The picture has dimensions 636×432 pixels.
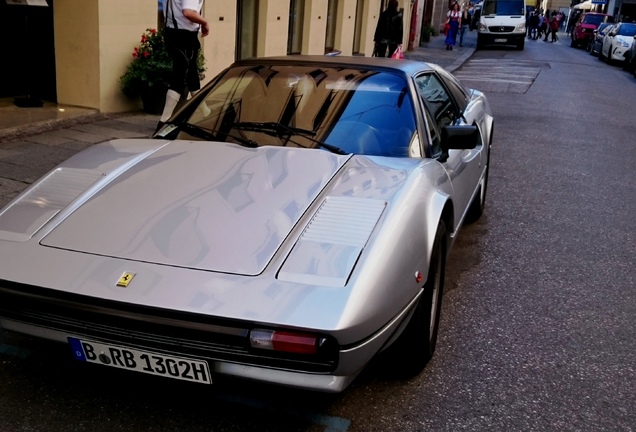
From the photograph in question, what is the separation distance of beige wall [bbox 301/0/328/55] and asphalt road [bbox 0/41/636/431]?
33.8 feet

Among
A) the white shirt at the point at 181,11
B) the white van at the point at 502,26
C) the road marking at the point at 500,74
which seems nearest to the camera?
the white shirt at the point at 181,11

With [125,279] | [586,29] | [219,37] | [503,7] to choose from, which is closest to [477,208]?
[125,279]

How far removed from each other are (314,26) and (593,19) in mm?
30844

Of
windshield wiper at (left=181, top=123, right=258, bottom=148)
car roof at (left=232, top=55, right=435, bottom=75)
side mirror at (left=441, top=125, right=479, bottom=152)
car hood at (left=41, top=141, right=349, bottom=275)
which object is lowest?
car hood at (left=41, top=141, right=349, bottom=275)

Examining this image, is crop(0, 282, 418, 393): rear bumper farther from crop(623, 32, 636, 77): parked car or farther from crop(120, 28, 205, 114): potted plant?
crop(623, 32, 636, 77): parked car

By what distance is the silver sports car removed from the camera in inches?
97.3

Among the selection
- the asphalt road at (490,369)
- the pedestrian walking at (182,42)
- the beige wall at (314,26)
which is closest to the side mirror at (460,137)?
the asphalt road at (490,369)

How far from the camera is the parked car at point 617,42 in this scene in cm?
2634

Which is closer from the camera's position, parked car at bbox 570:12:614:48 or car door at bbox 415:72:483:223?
car door at bbox 415:72:483:223

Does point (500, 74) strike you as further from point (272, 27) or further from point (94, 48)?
point (94, 48)

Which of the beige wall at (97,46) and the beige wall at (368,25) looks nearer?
the beige wall at (97,46)

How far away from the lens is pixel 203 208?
3.02 m

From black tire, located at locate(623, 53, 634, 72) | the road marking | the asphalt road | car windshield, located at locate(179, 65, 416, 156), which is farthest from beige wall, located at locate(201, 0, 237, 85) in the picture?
black tire, located at locate(623, 53, 634, 72)

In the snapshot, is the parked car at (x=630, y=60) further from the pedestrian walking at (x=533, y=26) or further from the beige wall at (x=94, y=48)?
the pedestrian walking at (x=533, y=26)
